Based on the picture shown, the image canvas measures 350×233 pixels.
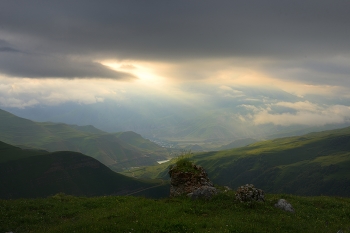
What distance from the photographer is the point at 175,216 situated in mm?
21625

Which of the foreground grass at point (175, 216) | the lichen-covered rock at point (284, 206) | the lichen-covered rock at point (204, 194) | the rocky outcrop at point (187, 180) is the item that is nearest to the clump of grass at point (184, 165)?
the rocky outcrop at point (187, 180)

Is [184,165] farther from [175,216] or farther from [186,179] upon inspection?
[175,216]

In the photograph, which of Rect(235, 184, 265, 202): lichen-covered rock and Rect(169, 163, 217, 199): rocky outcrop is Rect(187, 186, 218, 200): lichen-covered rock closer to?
Rect(235, 184, 265, 202): lichen-covered rock

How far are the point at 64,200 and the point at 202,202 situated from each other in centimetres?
1754

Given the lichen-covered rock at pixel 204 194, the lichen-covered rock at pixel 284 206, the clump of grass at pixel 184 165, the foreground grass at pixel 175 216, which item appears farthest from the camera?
the clump of grass at pixel 184 165

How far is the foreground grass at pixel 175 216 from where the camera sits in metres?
19.3

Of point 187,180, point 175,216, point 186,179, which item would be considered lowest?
point 175,216

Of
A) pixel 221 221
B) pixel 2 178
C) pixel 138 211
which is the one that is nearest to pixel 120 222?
pixel 138 211

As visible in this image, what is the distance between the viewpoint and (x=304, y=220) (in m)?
22.5

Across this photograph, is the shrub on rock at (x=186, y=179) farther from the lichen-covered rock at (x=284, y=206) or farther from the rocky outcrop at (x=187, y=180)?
the lichen-covered rock at (x=284, y=206)

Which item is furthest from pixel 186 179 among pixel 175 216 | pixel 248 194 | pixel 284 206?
pixel 284 206

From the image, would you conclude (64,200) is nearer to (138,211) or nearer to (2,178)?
(138,211)

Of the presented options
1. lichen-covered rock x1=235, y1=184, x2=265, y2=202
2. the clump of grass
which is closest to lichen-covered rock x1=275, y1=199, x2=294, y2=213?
lichen-covered rock x1=235, y1=184, x2=265, y2=202

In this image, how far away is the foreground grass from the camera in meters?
19.3
